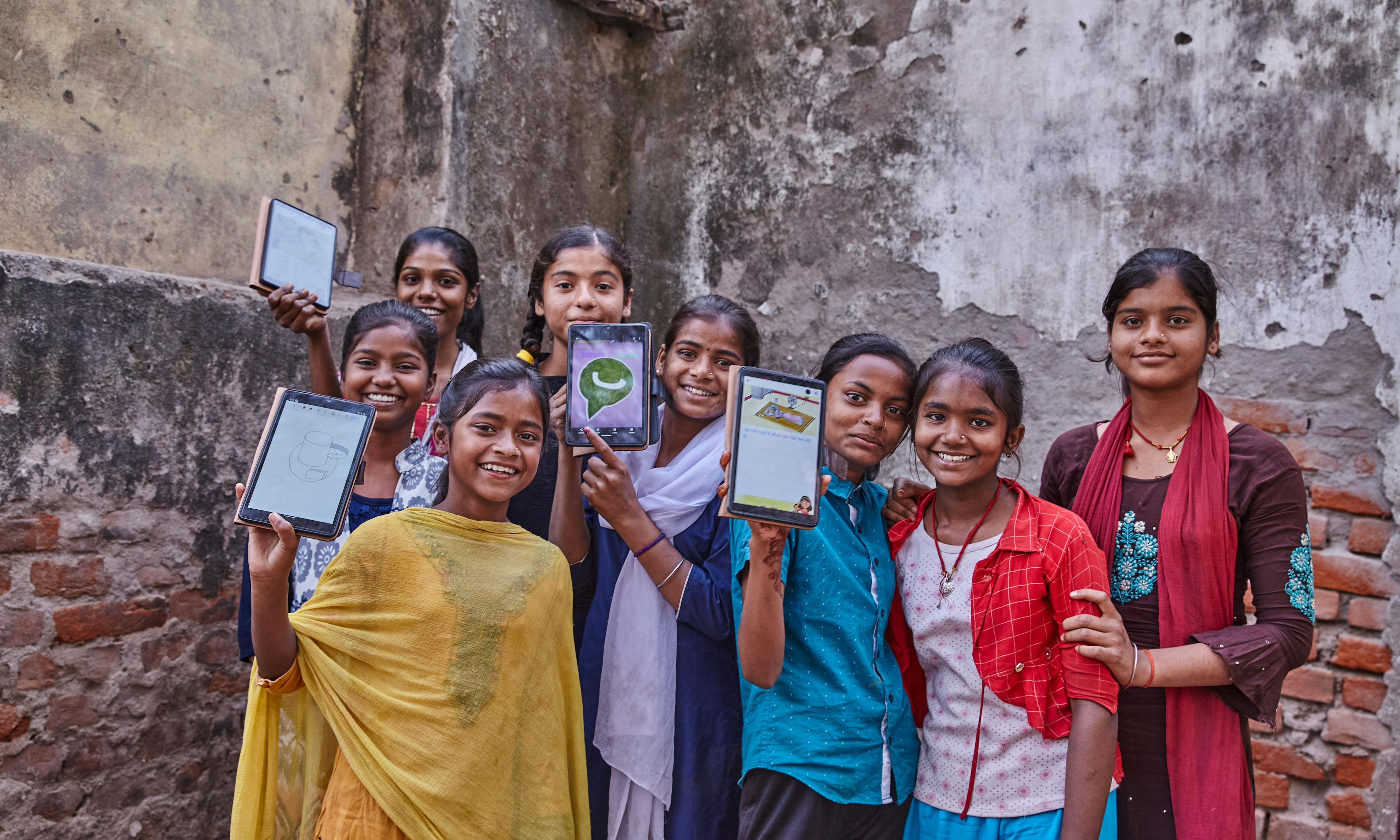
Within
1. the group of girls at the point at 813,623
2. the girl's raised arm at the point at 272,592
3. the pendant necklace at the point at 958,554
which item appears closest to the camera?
the girl's raised arm at the point at 272,592

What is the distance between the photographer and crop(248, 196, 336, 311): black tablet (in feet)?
7.82

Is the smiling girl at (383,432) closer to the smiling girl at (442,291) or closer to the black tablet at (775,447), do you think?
the smiling girl at (442,291)

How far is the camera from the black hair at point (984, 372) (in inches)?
82.2

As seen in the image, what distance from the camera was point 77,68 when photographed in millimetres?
3082

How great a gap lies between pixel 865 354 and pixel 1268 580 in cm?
98

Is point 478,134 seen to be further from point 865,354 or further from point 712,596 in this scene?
point 712,596

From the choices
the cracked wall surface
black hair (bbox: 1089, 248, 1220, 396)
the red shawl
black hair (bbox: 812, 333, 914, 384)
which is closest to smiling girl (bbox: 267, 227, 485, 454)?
the cracked wall surface

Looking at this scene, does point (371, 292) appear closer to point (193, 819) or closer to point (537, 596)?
point (193, 819)

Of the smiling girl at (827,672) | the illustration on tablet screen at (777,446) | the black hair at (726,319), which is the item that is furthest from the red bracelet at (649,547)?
the black hair at (726,319)

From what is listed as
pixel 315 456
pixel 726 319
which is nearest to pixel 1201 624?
pixel 726 319

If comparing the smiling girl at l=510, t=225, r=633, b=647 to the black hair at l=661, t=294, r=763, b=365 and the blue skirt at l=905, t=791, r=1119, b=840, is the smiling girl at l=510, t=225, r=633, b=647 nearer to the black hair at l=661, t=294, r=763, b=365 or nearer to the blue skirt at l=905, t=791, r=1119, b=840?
the black hair at l=661, t=294, r=763, b=365

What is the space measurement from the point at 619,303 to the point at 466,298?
0.62 meters

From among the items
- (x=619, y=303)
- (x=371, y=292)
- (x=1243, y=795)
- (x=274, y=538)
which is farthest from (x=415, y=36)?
(x=1243, y=795)

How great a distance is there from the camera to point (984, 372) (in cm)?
210
